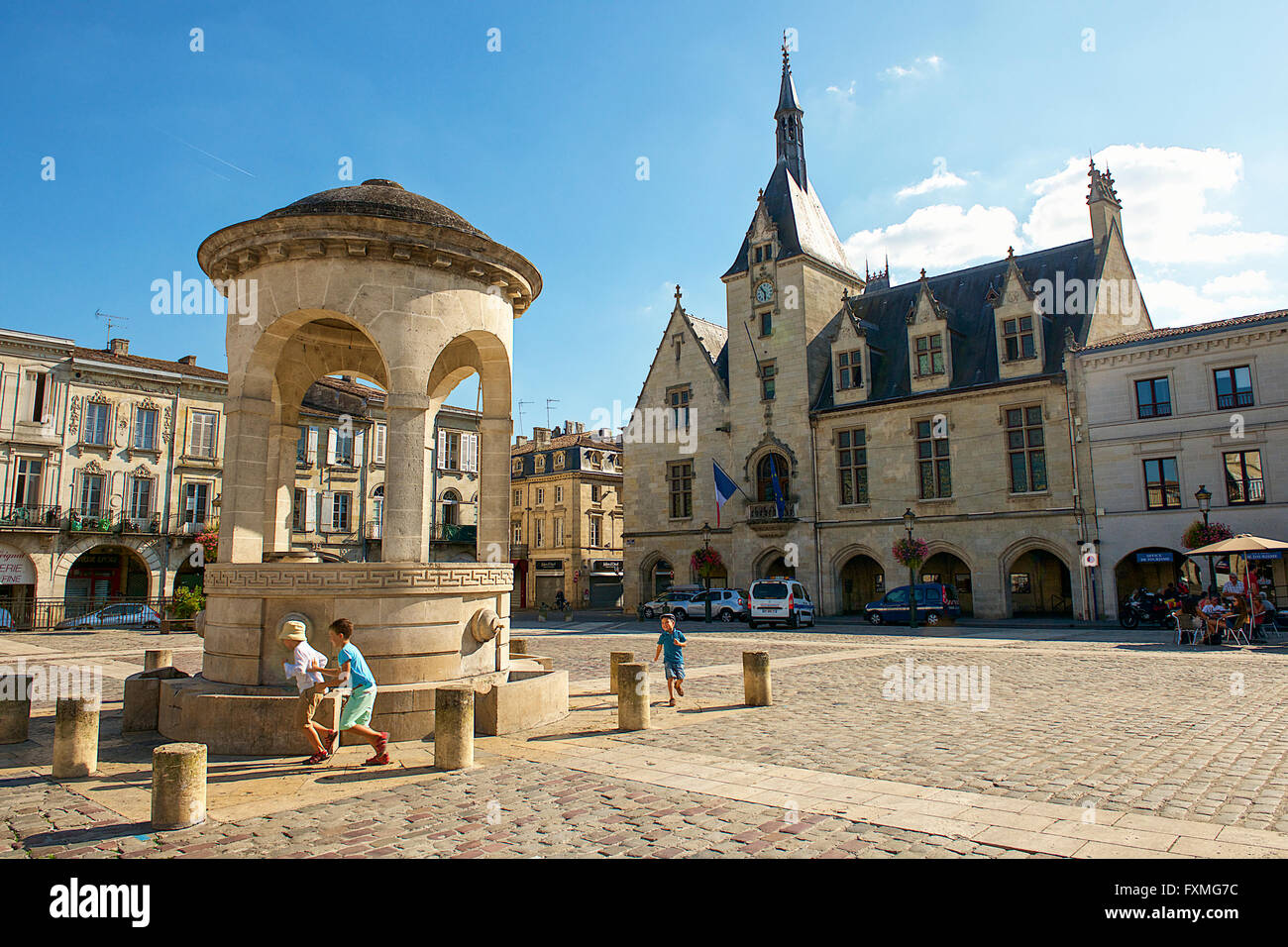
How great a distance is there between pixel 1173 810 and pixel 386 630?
Result: 25.0 feet

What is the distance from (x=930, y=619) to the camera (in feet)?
109

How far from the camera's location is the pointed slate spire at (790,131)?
48.7m

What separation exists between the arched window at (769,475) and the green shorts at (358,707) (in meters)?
34.8

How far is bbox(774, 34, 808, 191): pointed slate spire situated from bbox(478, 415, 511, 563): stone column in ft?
134

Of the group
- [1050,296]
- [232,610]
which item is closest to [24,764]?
[232,610]

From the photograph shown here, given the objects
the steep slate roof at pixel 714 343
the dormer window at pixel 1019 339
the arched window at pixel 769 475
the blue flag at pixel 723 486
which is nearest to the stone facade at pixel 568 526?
the steep slate roof at pixel 714 343

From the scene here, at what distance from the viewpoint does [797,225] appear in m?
43.8

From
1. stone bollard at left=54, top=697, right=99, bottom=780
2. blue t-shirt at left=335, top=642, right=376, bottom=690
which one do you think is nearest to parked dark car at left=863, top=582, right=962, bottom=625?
blue t-shirt at left=335, top=642, right=376, bottom=690

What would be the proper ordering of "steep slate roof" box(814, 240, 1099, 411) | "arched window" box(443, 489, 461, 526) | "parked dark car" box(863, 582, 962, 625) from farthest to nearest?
"arched window" box(443, 489, 461, 526) → "steep slate roof" box(814, 240, 1099, 411) → "parked dark car" box(863, 582, 962, 625)

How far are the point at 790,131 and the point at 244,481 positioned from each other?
4587 centimetres

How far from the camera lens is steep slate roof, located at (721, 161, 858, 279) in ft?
143

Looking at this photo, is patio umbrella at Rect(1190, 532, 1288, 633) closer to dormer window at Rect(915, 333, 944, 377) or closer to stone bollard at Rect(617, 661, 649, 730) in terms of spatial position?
dormer window at Rect(915, 333, 944, 377)

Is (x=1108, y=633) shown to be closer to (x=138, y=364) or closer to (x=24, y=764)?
(x=24, y=764)

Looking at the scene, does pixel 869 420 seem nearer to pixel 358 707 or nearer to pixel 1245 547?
pixel 1245 547
